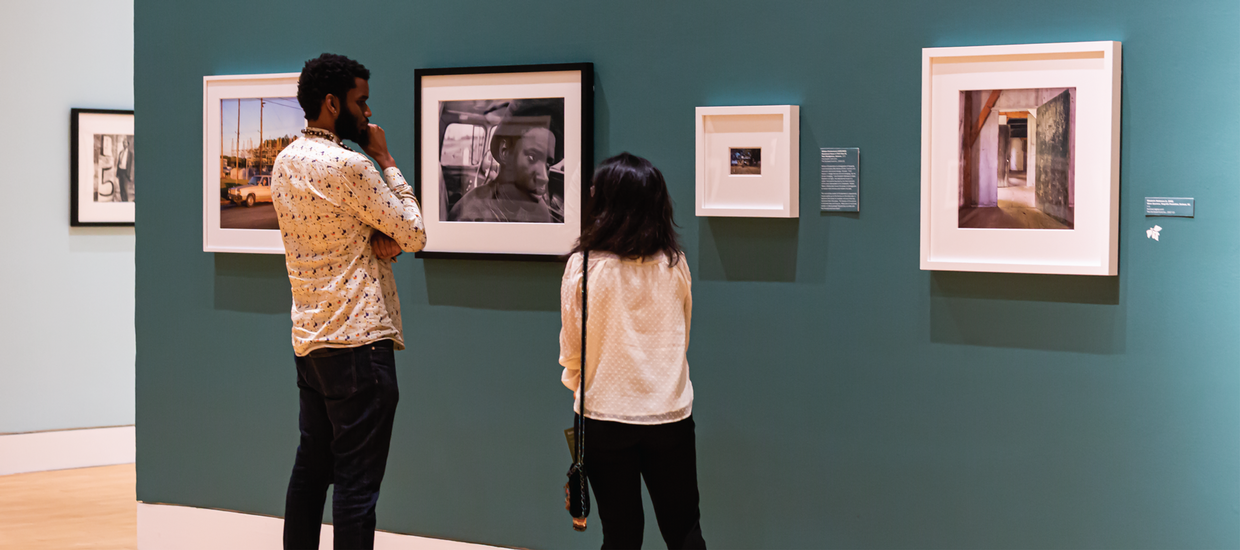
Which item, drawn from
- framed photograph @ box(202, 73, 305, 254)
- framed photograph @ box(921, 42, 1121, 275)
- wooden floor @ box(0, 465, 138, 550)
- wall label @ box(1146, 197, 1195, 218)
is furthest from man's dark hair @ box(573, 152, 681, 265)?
wooden floor @ box(0, 465, 138, 550)

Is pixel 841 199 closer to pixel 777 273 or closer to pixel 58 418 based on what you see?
pixel 777 273

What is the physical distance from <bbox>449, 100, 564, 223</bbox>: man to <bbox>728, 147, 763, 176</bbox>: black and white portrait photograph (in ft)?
2.17

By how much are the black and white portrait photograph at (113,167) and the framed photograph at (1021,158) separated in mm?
5123

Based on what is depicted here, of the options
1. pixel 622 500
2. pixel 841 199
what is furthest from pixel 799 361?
pixel 622 500

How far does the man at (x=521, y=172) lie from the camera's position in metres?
3.93

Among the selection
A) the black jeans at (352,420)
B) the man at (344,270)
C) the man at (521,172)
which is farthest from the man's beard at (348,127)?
the man at (521,172)

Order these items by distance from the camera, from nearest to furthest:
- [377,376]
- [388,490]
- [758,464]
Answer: [377,376] < [758,464] < [388,490]

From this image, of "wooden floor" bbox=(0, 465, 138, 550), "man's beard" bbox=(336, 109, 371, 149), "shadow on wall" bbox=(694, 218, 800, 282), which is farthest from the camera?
"wooden floor" bbox=(0, 465, 138, 550)

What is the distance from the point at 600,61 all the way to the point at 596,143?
29 centimetres

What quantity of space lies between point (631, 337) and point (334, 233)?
3.05ft

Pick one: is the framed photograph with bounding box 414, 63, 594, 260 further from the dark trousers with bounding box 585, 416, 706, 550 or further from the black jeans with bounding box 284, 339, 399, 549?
the dark trousers with bounding box 585, 416, 706, 550

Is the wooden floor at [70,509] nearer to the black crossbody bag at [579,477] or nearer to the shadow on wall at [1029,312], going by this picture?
the black crossbody bag at [579,477]

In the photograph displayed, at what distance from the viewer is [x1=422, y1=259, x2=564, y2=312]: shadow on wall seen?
4.00m

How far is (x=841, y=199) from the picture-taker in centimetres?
357
